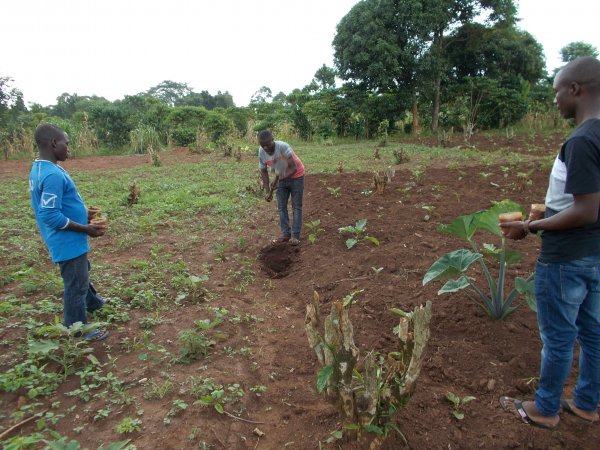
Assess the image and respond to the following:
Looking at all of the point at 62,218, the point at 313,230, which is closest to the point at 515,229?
the point at 62,218

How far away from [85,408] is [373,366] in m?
1.82

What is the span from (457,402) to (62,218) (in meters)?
2.95

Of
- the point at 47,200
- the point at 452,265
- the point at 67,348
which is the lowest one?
the point at 67,348

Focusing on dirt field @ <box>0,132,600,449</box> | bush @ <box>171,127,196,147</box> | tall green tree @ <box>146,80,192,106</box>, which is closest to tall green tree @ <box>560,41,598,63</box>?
bush @ <box>171,127,196,147</box>

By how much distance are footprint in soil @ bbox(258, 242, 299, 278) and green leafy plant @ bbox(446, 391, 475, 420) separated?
2621mm

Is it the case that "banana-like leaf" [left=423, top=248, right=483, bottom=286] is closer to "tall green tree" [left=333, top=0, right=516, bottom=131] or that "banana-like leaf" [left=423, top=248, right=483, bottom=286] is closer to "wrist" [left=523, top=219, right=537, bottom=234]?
"wrist" [left=523, top=219, right=537, bottom=234]

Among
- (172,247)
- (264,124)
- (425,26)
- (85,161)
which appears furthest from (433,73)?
(172,247)

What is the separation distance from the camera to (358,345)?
312 cm

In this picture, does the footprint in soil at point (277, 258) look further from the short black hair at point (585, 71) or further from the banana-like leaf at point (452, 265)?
the short black hair at point (585, 71)

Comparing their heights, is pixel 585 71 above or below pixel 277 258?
above

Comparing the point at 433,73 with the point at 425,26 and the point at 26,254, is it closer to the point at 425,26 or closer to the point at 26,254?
the point at 425,26

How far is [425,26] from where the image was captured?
15.6 m

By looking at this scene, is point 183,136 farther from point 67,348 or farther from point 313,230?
point 67,348

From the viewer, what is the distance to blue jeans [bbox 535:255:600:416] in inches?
77.9
